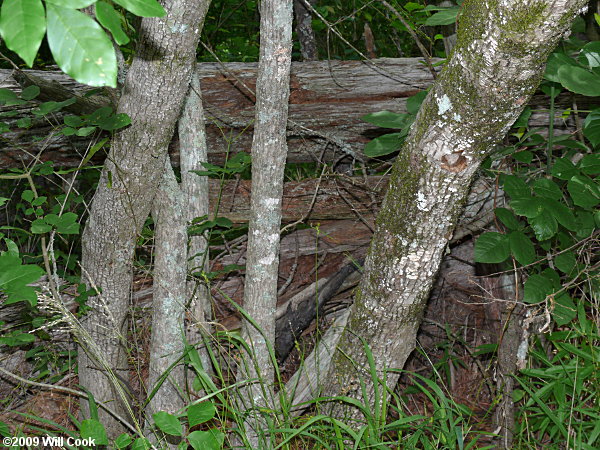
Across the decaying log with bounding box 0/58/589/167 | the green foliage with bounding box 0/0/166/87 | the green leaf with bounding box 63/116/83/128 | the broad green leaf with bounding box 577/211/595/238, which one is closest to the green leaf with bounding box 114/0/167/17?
the green foliage with bounding box 0/0/166/87

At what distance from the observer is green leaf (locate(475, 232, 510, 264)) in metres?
2.18

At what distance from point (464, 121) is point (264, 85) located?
2.83ft

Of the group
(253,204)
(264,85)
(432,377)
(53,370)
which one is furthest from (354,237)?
(53,370)

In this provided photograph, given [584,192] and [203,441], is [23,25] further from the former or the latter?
[584,192]

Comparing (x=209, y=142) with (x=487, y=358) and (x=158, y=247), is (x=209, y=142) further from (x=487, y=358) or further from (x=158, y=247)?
(x=487, y=358)

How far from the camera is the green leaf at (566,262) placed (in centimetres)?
230

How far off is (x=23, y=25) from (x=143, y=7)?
168 millimetres

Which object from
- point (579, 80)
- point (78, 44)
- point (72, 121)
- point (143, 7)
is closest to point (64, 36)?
point (78, 44)

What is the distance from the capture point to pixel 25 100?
7.72ft

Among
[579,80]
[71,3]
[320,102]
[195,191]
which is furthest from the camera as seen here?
[320,102]

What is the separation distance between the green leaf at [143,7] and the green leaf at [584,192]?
66.5 inches

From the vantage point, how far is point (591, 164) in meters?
2.10

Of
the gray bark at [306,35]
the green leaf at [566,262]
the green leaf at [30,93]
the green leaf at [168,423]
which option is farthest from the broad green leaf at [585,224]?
the gray bark at [306,35]

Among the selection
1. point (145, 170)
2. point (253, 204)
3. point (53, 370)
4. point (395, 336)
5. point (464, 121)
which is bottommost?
point (53, 370)
